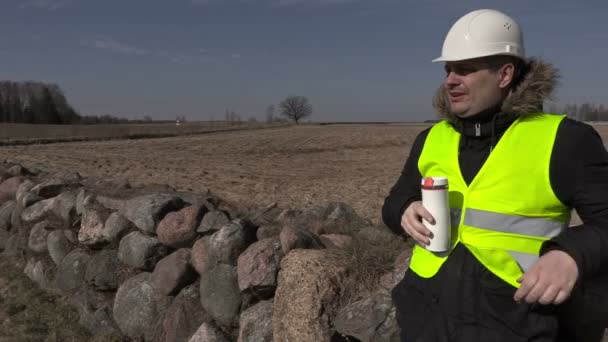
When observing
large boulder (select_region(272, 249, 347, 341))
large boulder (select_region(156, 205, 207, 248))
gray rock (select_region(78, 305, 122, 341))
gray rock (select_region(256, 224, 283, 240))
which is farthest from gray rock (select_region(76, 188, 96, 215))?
large boulder (select_region(272, 249, 347, 341))

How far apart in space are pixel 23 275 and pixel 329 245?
14.9 ft

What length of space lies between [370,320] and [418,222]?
112 centimetres

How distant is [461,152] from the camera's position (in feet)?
6.53

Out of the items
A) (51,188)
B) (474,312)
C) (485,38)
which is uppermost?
(485,38)

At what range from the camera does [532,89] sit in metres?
1.86

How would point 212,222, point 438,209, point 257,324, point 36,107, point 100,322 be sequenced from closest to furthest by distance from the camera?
1. point 438,209
2. point 257,324
3. point 212,222
4. point 100,322
5. point 36,107

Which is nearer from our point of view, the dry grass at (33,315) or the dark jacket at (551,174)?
the dark jacket at (551,174)

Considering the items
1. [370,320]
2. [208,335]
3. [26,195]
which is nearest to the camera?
[370,320]

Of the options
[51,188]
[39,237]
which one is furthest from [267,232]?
[51,188]

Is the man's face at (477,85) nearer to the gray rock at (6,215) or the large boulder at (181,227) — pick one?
the large boulder at (181,227)

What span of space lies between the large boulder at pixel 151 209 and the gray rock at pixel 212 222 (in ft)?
1.89

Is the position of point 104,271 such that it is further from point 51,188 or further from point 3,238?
point 3,238

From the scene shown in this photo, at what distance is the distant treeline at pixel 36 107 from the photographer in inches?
2813

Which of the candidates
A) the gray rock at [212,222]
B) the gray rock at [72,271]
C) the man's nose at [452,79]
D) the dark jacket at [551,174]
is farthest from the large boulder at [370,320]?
the gray rock at [72,271]
